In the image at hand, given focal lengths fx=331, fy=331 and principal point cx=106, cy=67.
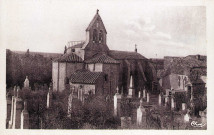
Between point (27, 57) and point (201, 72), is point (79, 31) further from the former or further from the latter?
point (201, 72)

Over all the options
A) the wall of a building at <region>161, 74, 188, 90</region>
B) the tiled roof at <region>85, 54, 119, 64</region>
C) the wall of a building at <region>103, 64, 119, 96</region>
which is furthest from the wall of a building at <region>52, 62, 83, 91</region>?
the wall of a building at <region>161, 74, 188, 90</region>

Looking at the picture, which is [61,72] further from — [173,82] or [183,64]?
[183,64]

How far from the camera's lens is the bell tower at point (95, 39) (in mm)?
3762

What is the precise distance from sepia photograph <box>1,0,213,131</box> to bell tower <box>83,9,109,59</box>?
0.01 metres

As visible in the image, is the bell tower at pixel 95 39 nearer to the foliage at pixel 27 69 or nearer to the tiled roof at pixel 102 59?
the tiled roof at pixel 102 59

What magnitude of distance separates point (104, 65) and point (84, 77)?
0.92 feet

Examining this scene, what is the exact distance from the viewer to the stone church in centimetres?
380

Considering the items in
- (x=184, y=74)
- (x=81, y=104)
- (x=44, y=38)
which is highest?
(x=44, y=38)

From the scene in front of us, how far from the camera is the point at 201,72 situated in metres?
3.84

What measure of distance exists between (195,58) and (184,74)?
9.2 inches

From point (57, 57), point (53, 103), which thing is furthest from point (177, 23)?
point (53, 103)

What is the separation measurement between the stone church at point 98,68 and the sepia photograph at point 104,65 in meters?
0.01

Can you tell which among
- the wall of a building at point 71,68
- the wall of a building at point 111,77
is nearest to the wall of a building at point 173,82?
the wall of a building at point 111,77

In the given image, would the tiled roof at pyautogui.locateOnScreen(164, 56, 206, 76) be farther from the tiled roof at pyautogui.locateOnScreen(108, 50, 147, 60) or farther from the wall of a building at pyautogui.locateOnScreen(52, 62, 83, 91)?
the wall of a building at pyautogui.locateOnScreen(52, 62, 83, 91)
